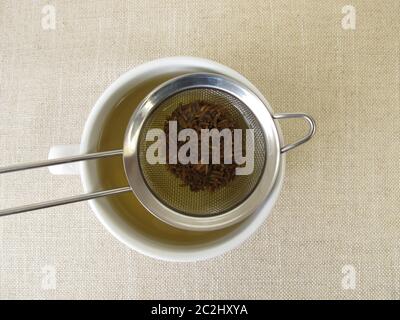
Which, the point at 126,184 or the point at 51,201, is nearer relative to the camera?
the point at 51,201

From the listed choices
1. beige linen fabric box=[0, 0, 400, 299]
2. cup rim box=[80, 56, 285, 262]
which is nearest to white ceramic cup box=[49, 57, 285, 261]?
cup rim box=[80, 56, 285, 262]

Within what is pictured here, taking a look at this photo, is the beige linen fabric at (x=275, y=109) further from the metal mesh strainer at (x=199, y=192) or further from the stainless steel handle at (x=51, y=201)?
the stainless steel handle at (x=51, y=201)

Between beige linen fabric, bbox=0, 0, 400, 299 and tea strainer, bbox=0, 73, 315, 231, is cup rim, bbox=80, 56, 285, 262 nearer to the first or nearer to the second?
tea strainer, bbox=0, 73, 315, 231

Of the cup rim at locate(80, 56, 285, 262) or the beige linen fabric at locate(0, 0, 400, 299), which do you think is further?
the beige linen fabric at locate(0, 0, 400, 299)

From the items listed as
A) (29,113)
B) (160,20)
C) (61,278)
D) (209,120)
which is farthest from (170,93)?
(61,278)

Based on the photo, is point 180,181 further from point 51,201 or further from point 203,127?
point 51,201

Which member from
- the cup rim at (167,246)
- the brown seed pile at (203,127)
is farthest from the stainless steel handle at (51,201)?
the brown seed pile at (203,127)

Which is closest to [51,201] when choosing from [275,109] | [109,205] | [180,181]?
[109,205]
